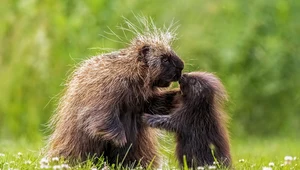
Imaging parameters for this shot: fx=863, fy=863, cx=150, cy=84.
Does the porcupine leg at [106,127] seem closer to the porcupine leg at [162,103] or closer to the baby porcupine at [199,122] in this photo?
the baby porcupine at [199,122]

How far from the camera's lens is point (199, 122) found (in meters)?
7.71

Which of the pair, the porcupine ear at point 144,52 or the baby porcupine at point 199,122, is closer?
the baby porcupine at point 199,122

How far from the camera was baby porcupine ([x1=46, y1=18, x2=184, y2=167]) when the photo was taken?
7613mm

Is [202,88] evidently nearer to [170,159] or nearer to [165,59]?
[165,59]

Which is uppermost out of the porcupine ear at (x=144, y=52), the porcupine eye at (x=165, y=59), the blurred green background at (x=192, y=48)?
the blurred green background at (x=192, y=48)

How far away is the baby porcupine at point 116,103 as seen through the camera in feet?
25.0

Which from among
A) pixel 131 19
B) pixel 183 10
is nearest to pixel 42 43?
pixel 131 19

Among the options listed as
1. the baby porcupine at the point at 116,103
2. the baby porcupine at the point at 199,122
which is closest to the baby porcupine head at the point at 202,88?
the baby porcupine at the point at 199,122

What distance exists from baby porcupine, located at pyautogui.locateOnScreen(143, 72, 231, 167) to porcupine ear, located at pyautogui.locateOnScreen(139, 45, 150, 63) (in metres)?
0.45

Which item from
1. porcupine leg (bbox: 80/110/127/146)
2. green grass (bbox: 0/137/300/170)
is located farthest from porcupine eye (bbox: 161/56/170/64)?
green grass (bbox: 0/137/300/170)

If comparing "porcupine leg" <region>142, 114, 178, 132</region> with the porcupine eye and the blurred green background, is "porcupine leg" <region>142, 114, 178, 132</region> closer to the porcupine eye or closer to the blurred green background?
the porcupine eye

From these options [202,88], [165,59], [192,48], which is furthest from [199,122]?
[192,48]

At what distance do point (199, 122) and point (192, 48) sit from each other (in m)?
6.92

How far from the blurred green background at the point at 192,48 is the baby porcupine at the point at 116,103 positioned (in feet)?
19.2
